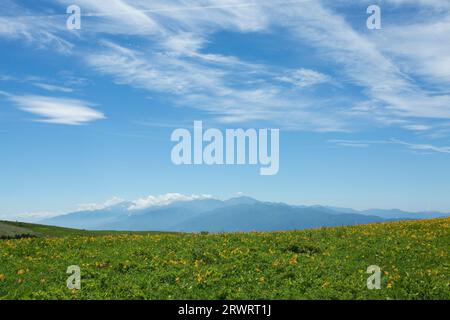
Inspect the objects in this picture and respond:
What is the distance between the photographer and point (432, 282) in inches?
696

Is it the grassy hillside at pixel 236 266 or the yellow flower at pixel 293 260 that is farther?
the yellow flower at pixel 293 260

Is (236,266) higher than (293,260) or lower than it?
lower

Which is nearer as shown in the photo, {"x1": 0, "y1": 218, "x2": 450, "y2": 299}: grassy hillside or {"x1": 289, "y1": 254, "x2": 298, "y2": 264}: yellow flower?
{"x1": 0, "y1": 218, "x2": 450, "y2": 299}: grassy hillside

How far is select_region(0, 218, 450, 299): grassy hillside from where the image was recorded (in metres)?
16.7

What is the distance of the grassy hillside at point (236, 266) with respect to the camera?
54.9 ft

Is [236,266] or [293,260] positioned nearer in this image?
[236,266]

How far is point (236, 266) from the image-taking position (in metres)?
20.0
